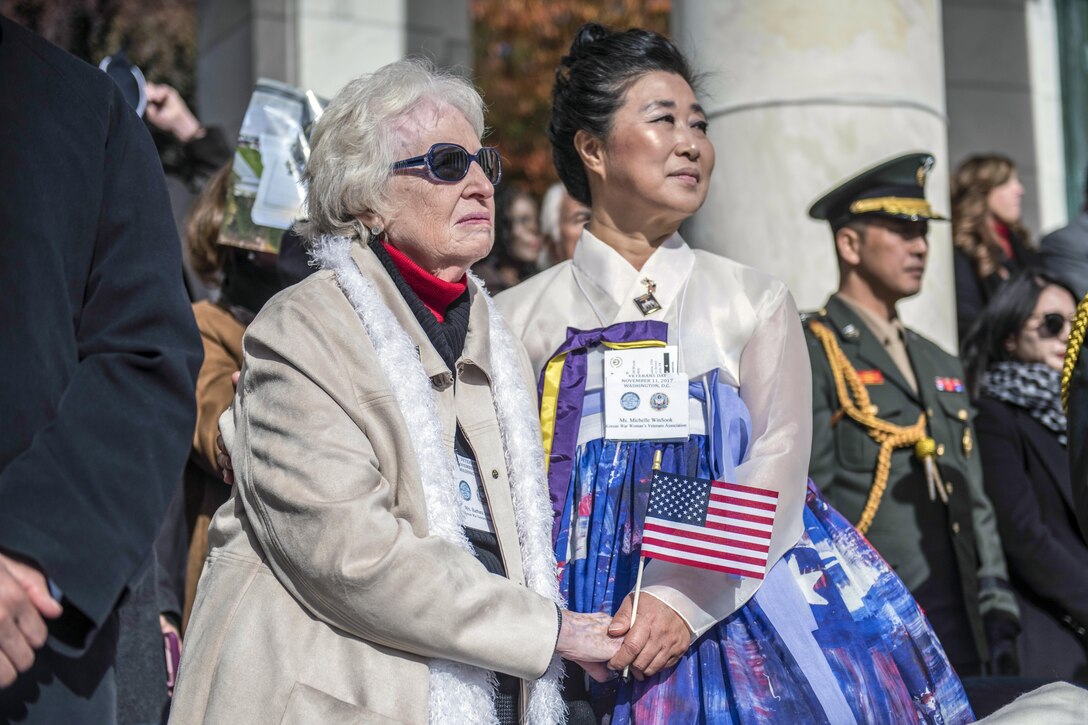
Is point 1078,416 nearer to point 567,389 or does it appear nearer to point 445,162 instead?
point 567,389

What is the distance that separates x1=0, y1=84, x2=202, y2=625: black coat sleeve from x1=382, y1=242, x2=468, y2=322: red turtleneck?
826 millimetres

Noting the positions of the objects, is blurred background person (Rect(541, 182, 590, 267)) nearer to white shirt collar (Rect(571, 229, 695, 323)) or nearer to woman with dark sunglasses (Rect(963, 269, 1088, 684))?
white shirt collar (Rect(571, 229, 695, 323))

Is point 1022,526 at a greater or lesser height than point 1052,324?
lesser

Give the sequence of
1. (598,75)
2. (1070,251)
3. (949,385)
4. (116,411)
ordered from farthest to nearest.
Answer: (1070,251), (949,385), (598,75), (116,411)

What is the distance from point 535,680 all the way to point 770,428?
91 cm

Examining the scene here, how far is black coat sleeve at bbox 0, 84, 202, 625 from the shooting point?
2.14 meters

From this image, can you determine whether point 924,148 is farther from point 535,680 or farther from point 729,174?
point 535,680

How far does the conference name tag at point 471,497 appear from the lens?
3.10 meters

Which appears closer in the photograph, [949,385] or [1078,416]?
[1078,416]

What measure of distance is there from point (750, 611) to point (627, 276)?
999mm

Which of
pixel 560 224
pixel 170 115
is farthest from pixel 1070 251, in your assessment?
pixel 170 115

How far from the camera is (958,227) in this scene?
7410 millimetres

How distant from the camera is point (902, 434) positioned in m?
4.94

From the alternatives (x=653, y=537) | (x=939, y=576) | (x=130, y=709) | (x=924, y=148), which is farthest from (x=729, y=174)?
(x=130, y=709)
